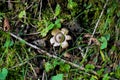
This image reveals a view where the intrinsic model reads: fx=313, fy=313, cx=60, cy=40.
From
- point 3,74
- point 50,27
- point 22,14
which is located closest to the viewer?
point 3,74

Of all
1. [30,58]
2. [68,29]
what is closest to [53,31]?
[68,29]

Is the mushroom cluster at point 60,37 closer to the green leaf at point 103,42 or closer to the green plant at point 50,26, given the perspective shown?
the green plant at point 50,26

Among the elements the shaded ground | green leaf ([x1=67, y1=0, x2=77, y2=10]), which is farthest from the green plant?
green leaf ([x1=67, y1=0, x2=77, y2=10])

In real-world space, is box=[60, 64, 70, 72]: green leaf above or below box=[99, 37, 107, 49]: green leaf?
below

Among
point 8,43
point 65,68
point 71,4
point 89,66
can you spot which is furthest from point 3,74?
point 71,4

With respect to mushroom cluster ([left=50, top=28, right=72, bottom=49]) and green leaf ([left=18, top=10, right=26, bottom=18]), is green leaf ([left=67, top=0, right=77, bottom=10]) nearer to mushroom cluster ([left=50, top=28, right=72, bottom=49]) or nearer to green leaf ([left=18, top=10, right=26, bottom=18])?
mushroom cluster ([left=50, top=28, right=72, bottom=49])

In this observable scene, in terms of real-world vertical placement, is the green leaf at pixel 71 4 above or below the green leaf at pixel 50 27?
above

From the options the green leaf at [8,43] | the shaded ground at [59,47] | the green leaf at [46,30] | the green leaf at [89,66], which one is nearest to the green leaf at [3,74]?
the shaded ground at [59,47]

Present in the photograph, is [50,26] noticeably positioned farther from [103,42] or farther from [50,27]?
[103,42]

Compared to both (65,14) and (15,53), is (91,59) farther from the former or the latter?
(15,53)
